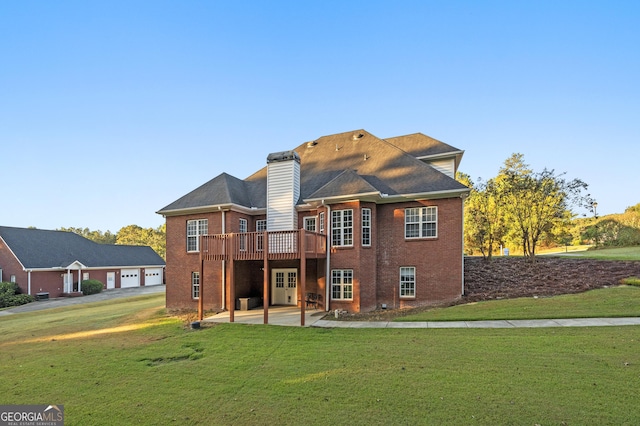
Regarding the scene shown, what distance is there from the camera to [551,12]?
13.4 m

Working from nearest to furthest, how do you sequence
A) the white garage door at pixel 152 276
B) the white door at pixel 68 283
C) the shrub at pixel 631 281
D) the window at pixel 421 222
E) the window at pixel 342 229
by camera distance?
the shrub at pixel 631 281
the window at pixel 421 222
the window at pixel 342 229
the white door at pixel 68 283
the white garage door at pixel 152 276

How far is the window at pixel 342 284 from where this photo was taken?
14.9 m

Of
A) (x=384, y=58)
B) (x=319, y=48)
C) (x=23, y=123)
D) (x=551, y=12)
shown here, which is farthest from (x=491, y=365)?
(x=23, y=123)

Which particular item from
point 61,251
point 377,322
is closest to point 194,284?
point 377,322

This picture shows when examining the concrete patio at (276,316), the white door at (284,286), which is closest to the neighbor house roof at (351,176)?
the white door at (284,286)

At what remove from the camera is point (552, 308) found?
11.8 meters

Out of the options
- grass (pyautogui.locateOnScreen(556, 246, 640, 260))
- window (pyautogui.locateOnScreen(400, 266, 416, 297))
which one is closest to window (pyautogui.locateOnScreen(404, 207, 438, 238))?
window (pyautogui.locateOnScreen(400, 266, 416, 297))

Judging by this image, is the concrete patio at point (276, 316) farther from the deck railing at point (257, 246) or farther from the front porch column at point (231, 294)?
the deck railing at point (257, 246)

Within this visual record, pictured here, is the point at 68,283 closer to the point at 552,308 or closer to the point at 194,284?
the point at 194,284

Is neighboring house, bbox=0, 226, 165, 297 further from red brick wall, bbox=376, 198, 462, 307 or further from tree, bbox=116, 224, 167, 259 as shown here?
red brick wall, bbox=376, 198, 462, 307

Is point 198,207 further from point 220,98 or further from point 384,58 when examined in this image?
point 384,58

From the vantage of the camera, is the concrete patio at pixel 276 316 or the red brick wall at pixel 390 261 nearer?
Result: the concrete patio at pixel 276 316

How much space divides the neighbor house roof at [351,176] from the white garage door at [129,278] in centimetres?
2887

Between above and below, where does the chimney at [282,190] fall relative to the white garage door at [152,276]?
above
